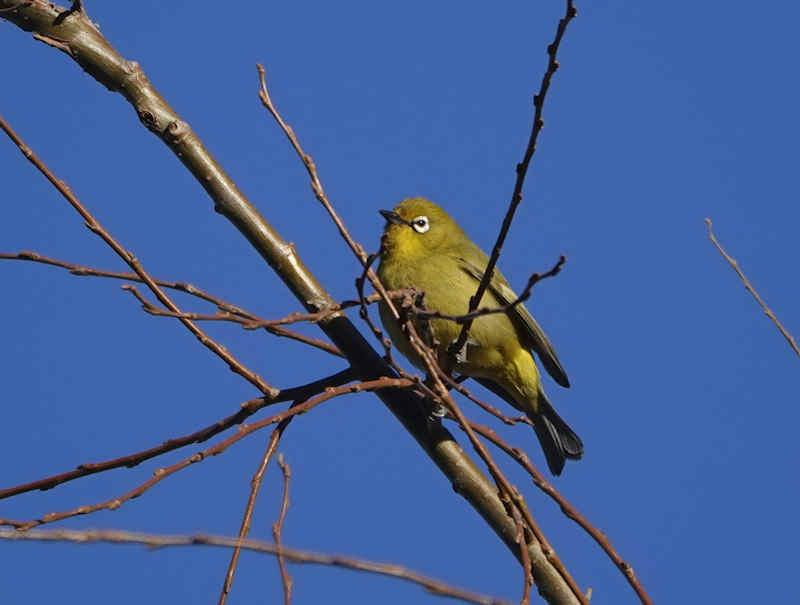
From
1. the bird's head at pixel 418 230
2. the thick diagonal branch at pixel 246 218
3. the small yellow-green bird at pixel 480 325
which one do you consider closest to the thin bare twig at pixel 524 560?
the thick diagonal branch at pixel 246 218

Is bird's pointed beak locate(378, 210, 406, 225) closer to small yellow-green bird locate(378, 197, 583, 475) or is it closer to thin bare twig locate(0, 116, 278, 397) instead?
small yellow-green bird locate(378, 197, 583, 475)

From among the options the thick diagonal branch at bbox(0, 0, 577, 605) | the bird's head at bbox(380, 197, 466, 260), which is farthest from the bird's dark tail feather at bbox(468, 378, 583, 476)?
the thick diagonal branch at bbox(0, 0, 577, 605)

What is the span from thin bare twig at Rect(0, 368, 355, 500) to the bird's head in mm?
2853

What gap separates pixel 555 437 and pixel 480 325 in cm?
102

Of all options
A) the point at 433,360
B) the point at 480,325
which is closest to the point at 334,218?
the point at 433,360

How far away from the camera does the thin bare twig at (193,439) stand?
306 centimetres

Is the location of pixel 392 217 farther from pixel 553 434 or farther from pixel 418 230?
pixel 553 434

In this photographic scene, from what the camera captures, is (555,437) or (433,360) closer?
(433,360)

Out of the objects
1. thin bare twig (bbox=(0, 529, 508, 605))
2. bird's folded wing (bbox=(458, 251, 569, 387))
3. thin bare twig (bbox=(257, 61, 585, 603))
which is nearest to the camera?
thin bare twig (bbox=(0, 529, 508, 605))

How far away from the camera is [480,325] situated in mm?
6430

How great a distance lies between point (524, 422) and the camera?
3.68m

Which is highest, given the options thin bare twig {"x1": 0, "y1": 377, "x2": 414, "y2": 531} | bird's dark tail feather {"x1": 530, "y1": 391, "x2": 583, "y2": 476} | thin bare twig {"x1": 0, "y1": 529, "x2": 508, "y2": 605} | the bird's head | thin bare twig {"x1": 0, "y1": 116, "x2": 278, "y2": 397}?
the bird's head

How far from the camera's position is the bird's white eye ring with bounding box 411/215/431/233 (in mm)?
7258

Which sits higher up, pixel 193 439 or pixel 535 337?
pixel 535 337
